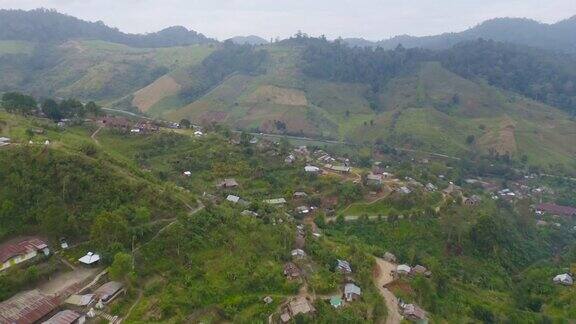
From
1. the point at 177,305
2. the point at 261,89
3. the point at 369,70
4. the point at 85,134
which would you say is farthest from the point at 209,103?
the point at 177,305

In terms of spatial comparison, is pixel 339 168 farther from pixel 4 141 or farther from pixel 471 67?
pixel 471 67

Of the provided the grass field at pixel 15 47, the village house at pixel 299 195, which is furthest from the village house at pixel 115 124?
the grass field at pixel 15 47

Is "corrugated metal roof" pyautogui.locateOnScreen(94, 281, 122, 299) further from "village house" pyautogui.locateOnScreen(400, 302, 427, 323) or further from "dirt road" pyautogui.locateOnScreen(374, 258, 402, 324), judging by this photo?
"village house" pyautogui.locateOnScreen(400, 302, 427, 323)

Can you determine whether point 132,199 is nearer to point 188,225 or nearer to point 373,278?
point 188,225

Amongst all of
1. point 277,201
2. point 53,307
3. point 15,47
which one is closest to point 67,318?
point 53,307

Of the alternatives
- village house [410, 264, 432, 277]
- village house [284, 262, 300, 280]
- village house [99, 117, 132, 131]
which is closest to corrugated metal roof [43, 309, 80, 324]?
village house [284, 262, 300, 280]

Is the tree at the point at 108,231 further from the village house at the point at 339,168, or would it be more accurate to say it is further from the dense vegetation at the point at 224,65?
the dense vegetation at the point at 224,65
